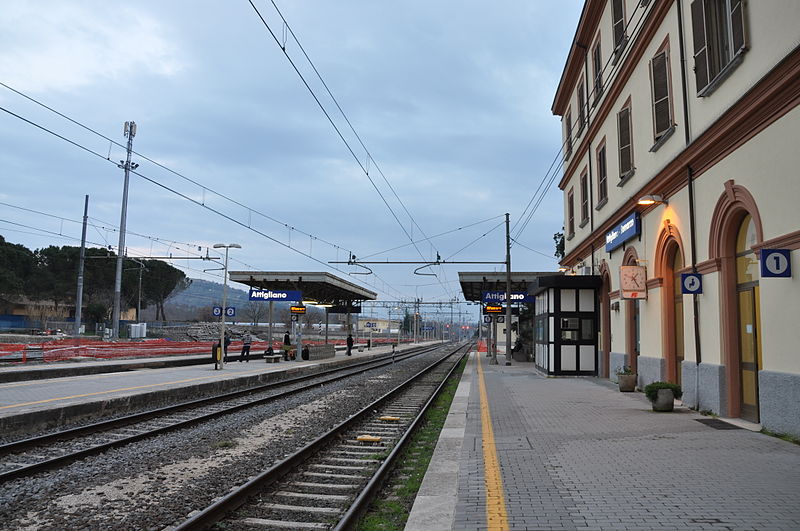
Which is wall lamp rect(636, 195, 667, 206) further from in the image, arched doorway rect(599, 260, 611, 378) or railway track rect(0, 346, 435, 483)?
railway track rect(0, 346, 435, 483)

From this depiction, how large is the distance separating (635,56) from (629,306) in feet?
22.1

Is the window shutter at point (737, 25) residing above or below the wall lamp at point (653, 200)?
above

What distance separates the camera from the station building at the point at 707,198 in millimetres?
8664

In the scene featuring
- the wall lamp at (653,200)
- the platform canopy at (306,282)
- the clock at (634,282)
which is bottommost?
the clock at (634,282)

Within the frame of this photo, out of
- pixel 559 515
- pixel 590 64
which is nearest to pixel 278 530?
pixel 559 515

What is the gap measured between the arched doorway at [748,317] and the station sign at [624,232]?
5323mm

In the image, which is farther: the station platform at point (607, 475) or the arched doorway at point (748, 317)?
the arched doorway at point (748, 317)

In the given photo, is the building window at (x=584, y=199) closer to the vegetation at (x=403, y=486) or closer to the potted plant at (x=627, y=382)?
the potted plant at (x=627, y=382)

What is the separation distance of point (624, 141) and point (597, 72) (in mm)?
4627

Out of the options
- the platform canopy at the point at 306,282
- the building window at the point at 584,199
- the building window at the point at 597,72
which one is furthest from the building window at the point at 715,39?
the platform canopy at the point at 306,282

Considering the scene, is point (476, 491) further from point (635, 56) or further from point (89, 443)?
point (635, 56)

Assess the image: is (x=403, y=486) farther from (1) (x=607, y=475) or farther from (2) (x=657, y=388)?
(2) (x=657, y=388)

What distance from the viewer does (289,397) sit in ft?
56.4

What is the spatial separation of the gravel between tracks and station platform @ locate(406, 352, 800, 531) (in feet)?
7.93
